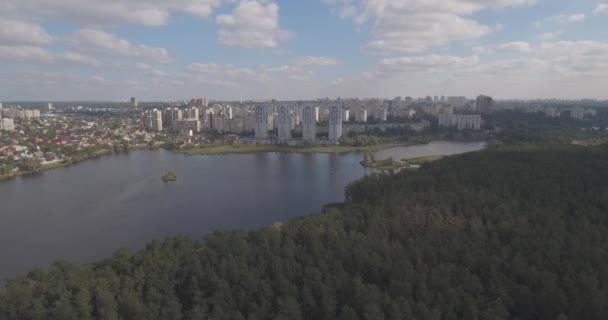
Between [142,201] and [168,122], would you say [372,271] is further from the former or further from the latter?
[168,122]

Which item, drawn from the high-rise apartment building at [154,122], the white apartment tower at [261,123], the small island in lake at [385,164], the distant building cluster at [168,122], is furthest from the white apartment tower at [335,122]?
the high-rise apartment building at [154,122]

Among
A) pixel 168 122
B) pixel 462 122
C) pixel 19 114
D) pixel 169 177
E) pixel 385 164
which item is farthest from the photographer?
pixel 19 114

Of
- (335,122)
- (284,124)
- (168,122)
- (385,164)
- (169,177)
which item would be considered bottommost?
(169,177)

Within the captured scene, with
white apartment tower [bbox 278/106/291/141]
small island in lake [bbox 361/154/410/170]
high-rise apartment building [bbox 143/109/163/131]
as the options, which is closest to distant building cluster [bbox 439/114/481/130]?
white apartment tower [bbox 278/106/291/141]

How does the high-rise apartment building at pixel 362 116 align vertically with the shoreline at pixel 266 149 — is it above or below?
above

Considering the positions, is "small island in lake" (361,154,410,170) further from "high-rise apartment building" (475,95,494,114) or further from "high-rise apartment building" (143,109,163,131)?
"high-rise apartment building" (475,95,494,114)

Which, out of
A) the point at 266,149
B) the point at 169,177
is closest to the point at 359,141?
the point at 266,149

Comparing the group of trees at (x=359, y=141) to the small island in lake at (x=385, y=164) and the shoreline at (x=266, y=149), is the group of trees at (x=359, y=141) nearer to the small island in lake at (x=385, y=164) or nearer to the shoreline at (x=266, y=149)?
the shoreline at (x=266, y=149)
